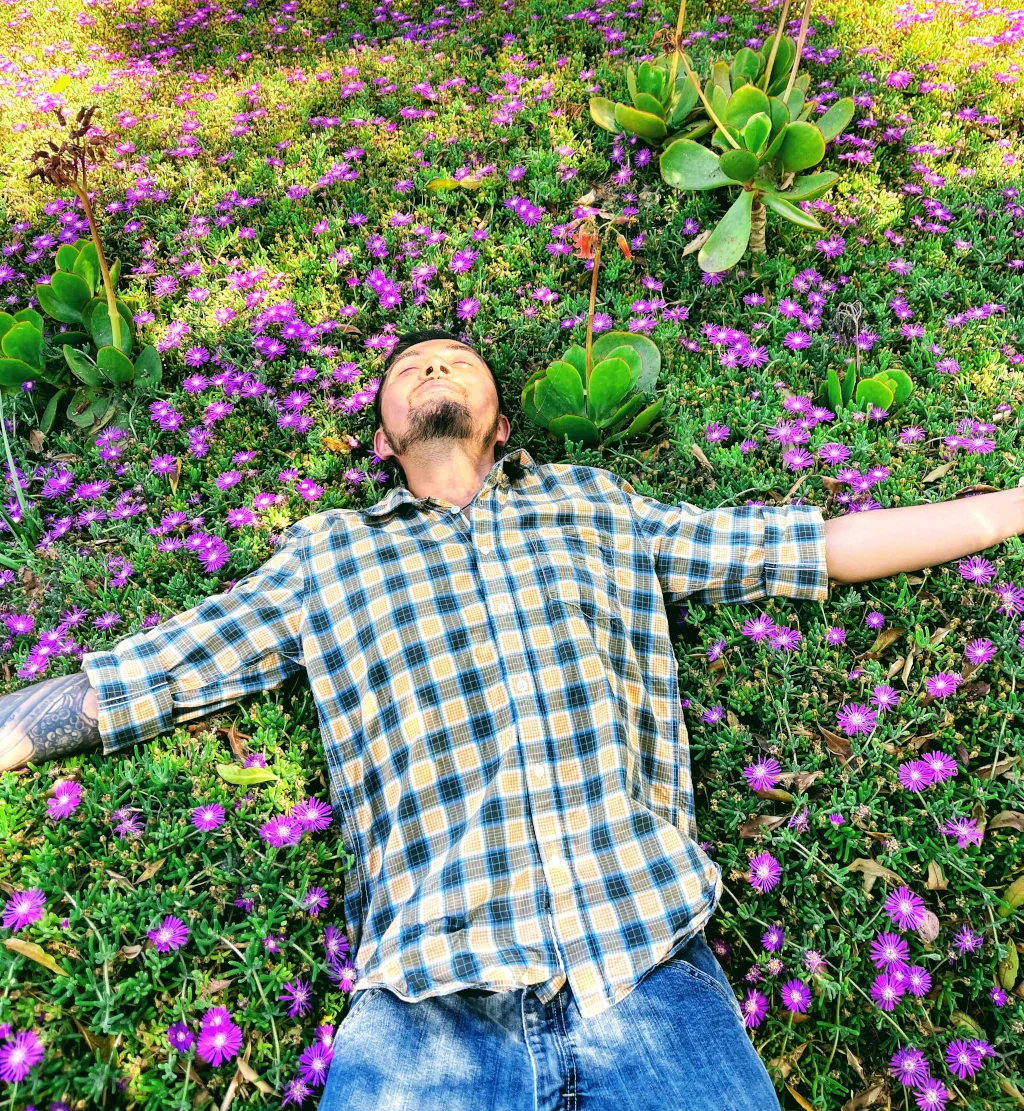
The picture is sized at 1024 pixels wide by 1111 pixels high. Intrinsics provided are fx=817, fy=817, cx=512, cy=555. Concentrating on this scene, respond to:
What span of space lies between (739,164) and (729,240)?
0.87 ft

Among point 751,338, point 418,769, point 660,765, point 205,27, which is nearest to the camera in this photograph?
point 418,769

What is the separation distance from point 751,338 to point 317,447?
5.91 ft

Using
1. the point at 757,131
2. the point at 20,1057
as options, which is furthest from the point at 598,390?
the point at 20,1057

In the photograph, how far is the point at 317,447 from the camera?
3.12 meters

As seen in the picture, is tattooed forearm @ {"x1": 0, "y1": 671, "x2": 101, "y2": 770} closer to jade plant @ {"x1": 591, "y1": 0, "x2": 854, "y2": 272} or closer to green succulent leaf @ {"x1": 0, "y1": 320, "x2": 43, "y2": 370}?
green succulent leaf @ {"x1": 0, "y1": 320, "x2": 43, "y2": 370}

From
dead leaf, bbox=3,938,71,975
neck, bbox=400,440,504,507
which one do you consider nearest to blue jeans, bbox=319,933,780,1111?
dead leaf, bbox=3,938,71,975

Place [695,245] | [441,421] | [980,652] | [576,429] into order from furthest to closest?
[695,245] → [576,429] → [441,421] → [980,652]

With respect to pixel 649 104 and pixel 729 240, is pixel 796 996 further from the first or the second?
pixel 649 104

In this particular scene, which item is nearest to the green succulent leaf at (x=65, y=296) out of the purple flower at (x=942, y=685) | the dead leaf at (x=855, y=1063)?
the purple flower at (x=942, y=685)

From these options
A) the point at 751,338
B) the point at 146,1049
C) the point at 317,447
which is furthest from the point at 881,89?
the point at 146,1049

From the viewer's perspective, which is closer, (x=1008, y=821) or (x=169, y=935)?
(x=169, y=935)

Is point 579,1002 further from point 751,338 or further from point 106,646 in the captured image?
point 751,338

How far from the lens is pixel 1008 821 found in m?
2.08

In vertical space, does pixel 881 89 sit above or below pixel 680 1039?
above
